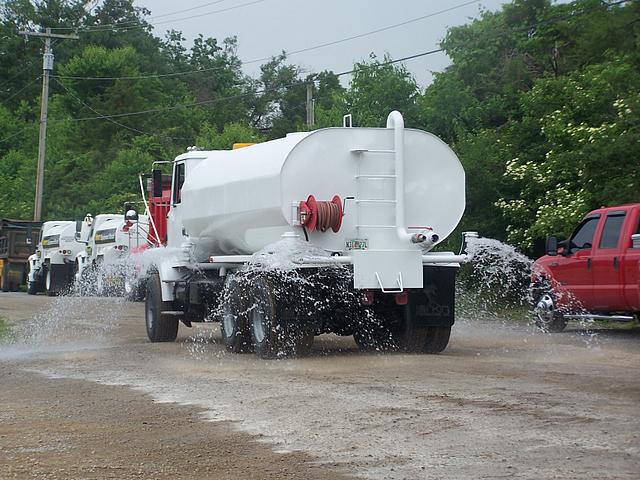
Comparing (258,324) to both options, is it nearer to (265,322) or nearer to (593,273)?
(265,322)

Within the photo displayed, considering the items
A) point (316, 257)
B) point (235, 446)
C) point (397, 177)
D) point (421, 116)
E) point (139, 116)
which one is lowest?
point (235, 446)

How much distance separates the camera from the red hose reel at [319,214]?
50.7 ft

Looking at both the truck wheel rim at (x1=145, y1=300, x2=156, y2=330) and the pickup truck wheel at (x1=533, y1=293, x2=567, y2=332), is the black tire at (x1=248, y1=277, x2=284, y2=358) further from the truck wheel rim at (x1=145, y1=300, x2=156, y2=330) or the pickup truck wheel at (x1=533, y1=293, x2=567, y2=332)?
the pickup truck wheel at (x1=533, y1=293, x2=567, y2=332)

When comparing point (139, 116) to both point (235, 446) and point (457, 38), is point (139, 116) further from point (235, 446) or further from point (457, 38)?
point (235, 446)

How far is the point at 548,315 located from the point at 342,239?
654 centimetres

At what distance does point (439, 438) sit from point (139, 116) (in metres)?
66.5

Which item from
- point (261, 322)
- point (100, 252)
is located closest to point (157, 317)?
point (261, 322)

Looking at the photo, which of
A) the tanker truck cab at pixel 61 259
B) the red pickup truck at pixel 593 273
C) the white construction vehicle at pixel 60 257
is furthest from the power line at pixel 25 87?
the red pickup truck at pixel 593 273

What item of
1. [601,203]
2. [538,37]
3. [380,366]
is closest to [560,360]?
[380,366]

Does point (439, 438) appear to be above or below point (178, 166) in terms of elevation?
below

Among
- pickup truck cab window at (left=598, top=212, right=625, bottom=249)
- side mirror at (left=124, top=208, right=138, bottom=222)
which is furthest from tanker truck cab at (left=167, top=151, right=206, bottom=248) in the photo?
pickup truck cab window at (left=598, top=212, right=625, bottom=249)

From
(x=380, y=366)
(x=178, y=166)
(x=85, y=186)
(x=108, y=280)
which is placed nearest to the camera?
Answer: (x=380, y=366)

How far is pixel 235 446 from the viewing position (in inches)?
358

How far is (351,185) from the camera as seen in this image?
15.9m
